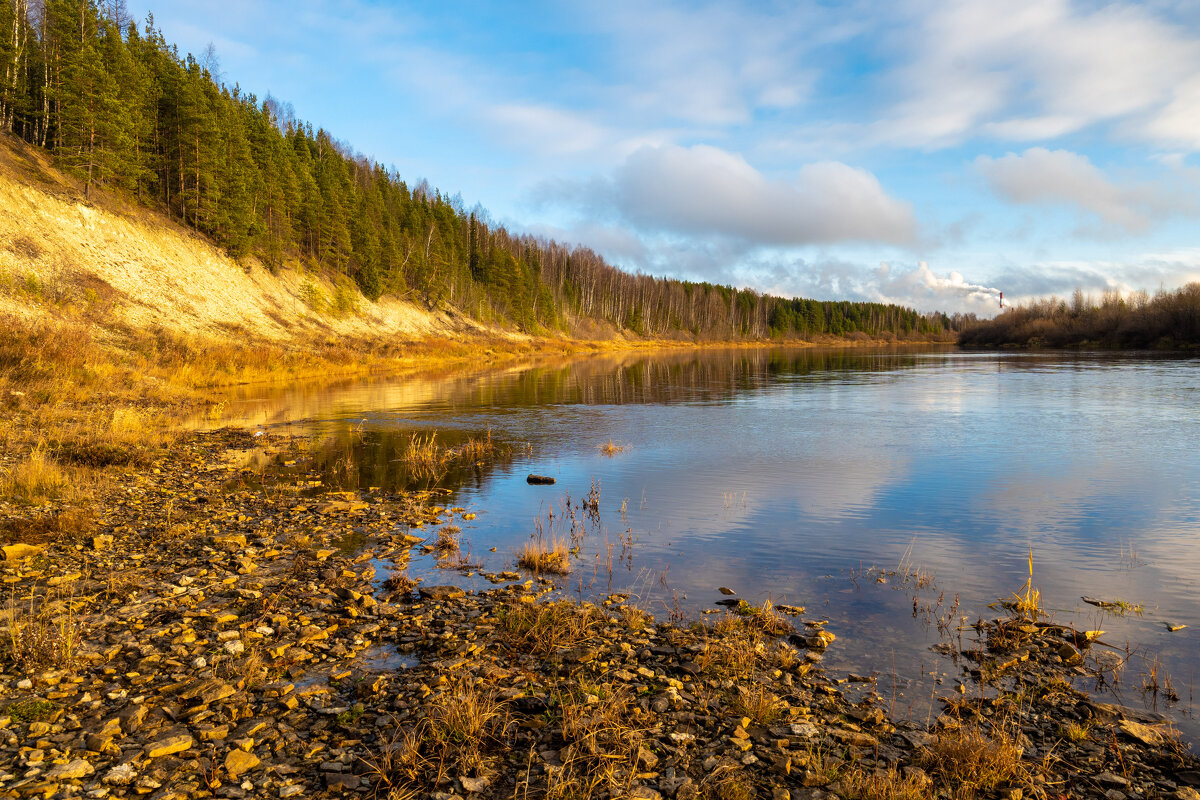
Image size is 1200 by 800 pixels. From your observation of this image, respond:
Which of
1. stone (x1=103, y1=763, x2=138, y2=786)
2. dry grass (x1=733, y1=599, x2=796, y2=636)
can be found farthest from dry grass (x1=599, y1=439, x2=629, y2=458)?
stone (x1=103, y1=763, x2=138, y2=786)

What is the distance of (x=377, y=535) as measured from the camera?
11.2m

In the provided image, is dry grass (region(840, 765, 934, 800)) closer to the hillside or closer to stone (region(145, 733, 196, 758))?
stone (region(145, 733, 196, 758))

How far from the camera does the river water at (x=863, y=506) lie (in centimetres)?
819

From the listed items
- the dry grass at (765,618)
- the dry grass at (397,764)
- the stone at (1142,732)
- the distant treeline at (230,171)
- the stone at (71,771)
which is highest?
the distant treeline at (230,171)

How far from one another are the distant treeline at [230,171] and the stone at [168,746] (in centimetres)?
4893

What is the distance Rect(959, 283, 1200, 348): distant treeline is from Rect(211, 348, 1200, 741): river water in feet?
235

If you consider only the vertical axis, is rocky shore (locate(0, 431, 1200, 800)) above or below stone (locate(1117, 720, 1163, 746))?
above

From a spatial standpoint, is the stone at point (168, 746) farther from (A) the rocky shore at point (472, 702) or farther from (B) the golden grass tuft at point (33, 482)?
(B) the golden grass tuft at point (33, 482)

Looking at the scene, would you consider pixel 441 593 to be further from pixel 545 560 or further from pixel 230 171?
pixel 230 171

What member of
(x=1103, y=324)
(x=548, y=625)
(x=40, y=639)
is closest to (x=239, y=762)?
(x=40, y=639)

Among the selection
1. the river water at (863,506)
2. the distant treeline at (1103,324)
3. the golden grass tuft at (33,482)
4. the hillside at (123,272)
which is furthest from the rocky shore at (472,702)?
the distant treeline at (1103,324)

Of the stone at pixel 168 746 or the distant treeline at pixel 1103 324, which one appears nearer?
the stone at pixel 168 746

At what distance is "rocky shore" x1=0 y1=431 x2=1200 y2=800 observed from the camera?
4.83 meters

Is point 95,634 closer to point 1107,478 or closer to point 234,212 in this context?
point 1107,478
